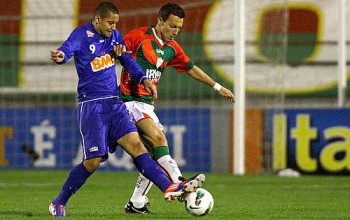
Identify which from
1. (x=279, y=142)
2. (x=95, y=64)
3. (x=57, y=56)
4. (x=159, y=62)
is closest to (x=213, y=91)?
(x=279, y=142)

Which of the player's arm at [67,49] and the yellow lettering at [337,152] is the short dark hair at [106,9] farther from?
the yellow lettering at [337,152]

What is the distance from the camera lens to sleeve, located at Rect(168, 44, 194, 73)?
1065 centimetres

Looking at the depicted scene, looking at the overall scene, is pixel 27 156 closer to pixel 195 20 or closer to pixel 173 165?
pixel 195 20

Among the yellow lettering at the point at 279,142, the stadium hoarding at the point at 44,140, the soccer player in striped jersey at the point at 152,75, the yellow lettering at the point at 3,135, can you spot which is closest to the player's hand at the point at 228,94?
the soccer player in striped jersey at the point at 152,75

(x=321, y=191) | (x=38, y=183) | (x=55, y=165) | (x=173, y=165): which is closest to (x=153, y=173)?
(x=173, y=165)

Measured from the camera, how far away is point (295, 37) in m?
24.5

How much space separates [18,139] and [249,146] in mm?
4106

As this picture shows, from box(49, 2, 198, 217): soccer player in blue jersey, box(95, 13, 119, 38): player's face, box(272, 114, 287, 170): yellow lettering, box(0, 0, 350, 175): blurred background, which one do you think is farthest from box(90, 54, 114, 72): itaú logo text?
box(272, 114, 287, 170): yellow lettering

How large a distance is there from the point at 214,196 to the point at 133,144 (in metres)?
3.63

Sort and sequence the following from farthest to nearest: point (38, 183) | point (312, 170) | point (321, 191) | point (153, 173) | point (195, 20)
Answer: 1. point (195, 20)
2. point (312, 170)
3. point (38, 183)
4. point (321, 191)
5. point (153, 173)

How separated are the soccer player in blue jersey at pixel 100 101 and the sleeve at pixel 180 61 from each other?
102 centimetres

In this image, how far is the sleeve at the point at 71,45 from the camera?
919 cm

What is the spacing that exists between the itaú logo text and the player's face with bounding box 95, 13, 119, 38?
7.6 inches

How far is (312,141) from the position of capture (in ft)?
59.6
